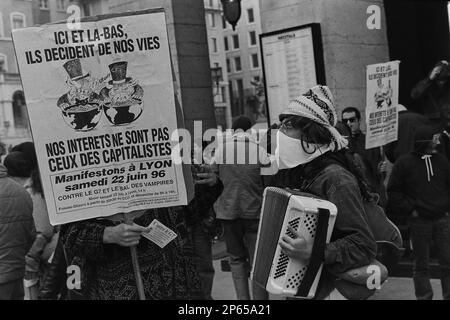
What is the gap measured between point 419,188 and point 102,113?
3766 millimetres

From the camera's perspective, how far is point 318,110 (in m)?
3.11

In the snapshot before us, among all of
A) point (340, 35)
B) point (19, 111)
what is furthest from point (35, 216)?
point (19, 111)

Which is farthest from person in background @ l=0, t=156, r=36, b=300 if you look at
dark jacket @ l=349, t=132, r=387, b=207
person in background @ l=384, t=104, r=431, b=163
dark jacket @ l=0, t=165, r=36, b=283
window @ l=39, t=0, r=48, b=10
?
window @ l=39, t=0, r=48, b=10

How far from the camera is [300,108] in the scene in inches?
123

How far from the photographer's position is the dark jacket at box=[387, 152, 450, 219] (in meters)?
6.20

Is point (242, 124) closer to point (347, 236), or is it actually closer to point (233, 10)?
point (233, 10)

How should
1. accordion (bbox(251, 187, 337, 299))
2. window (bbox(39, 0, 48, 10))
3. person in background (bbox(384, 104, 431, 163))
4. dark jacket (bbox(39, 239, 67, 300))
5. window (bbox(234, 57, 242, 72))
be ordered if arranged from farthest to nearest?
window (bbox(234, 57, 242, 72)) → window (bbox(39, 0, 48, 10)) → person in background (bbox(384, 104, 431, 163)) → dark jacket (bbox(39, 239, 67, 300)) → accordion (bbox(251, 187, 337, 299))

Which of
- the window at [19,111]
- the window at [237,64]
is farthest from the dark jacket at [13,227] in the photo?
the window at [237,64]

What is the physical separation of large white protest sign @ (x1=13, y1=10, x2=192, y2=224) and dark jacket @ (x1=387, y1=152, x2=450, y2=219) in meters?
3.36

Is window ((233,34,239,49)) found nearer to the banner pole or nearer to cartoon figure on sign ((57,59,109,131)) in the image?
cartoon figure on sign ((57,59,109,131))

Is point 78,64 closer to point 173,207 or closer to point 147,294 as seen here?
point 173,207

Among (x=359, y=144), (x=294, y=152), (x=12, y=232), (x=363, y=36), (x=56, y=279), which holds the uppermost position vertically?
(x=363, y=36)

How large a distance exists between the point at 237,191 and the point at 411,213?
5.58 ft

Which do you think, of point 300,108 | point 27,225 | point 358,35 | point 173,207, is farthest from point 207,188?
point 358,35
